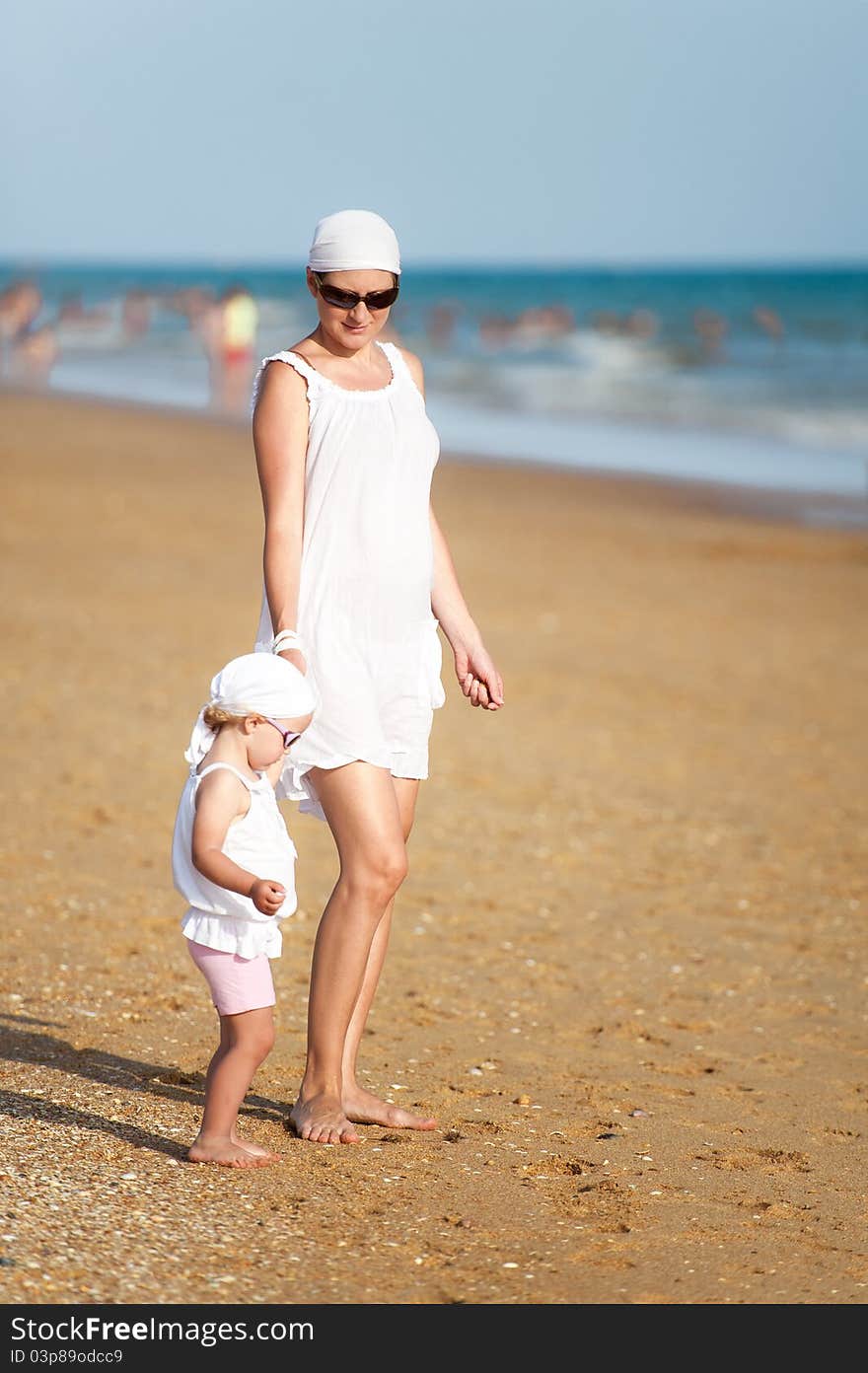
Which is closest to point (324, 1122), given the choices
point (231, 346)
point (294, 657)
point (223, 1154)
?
point (223, 1154)

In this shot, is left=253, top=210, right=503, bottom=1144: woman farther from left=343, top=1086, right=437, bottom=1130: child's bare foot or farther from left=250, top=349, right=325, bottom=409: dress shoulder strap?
left=343, top=1086, right=437, bottom=1130: child's bare foot

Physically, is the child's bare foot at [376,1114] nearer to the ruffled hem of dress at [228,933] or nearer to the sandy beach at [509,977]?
the sandy beach at [509,977]

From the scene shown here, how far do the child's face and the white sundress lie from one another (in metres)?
0.18

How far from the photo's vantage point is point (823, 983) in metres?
5.56

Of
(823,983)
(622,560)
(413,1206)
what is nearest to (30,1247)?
(413,1206)

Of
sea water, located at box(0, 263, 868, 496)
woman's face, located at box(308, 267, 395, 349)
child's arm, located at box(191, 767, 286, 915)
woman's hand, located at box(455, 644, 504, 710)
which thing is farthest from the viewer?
sea water, located at box(0, 263, 868, 496)

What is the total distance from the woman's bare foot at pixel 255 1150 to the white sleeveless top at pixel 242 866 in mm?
476

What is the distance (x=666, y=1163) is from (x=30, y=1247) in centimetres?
151

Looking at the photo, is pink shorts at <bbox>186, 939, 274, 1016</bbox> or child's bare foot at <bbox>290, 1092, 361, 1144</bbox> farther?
child's bare foot at <bbox>290, 1092, 361, 1144</bbox>

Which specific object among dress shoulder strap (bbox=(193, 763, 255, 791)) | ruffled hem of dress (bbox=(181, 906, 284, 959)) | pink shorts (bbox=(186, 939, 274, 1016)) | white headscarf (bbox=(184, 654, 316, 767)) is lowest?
pink shorts (bbox=(186, 939, 274, 1016))

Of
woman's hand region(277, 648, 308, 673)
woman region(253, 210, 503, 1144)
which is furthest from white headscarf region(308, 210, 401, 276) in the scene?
woman's hand region(277, 648, 308, 673)

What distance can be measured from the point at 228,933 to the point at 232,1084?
1.11 ft

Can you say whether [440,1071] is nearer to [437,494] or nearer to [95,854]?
[95,854]

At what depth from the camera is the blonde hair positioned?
3414mm
